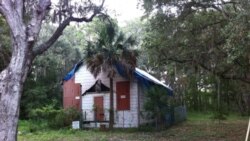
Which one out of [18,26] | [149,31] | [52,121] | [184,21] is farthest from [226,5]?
[52,121]

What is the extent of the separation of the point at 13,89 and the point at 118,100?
534 inches

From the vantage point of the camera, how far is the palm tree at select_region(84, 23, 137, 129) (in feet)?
67.1

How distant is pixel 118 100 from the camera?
2239 centimetres

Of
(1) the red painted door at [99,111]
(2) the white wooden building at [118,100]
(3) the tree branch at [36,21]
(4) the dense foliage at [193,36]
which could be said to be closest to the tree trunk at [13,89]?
(3) the tree branch at [36,21]

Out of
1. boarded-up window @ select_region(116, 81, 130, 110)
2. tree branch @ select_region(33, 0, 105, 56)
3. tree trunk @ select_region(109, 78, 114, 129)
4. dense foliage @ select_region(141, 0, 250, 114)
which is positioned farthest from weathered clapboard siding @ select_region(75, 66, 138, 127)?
tree branch @ select_region(33, 0, 105, 56)

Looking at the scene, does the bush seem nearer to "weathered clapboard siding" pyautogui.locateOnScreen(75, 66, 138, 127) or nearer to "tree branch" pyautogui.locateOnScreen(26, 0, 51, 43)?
"weathered clapboard siding" pyautogui.locateOnScreen(75, 66, 138, 127)

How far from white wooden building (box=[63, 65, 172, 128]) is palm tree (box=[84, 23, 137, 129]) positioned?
135 cm

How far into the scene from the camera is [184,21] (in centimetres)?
1639

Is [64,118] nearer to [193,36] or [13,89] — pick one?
[193,36]

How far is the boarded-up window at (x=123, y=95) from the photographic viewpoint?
2209 centimetres

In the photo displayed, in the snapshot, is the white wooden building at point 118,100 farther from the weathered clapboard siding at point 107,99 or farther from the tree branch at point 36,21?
the tree branch at point 36,21

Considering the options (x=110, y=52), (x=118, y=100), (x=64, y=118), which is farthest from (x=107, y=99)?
(x=110, y=52)

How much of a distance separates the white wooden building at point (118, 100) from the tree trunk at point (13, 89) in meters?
12.6

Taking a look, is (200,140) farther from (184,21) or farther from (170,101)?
(170,101)
